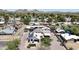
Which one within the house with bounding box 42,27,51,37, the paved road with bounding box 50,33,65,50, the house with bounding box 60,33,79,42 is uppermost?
the house with bounding box 42,27,51,37

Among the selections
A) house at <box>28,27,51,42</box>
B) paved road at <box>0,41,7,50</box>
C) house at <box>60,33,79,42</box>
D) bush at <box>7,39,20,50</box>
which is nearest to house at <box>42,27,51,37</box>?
house at <box>28,27,51,42</box>

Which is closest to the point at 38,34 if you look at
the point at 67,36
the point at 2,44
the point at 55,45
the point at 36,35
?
the point at 36,35

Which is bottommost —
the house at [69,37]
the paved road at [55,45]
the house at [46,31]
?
the paved road at [55,45]

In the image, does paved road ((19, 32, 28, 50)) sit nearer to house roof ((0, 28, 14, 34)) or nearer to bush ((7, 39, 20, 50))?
bush ((7, 39, 20, 50))

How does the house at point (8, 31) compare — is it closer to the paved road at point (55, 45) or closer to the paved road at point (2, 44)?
the paved road at point (2, 44)

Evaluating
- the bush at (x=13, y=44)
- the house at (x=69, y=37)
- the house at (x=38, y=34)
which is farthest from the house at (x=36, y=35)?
the house at (x=69, y=37)

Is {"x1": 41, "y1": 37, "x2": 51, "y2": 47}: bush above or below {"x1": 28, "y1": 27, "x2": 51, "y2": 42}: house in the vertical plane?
below

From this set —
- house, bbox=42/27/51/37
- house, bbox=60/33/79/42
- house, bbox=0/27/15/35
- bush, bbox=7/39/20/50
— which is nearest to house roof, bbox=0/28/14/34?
house, bbox=0/27/15/35
